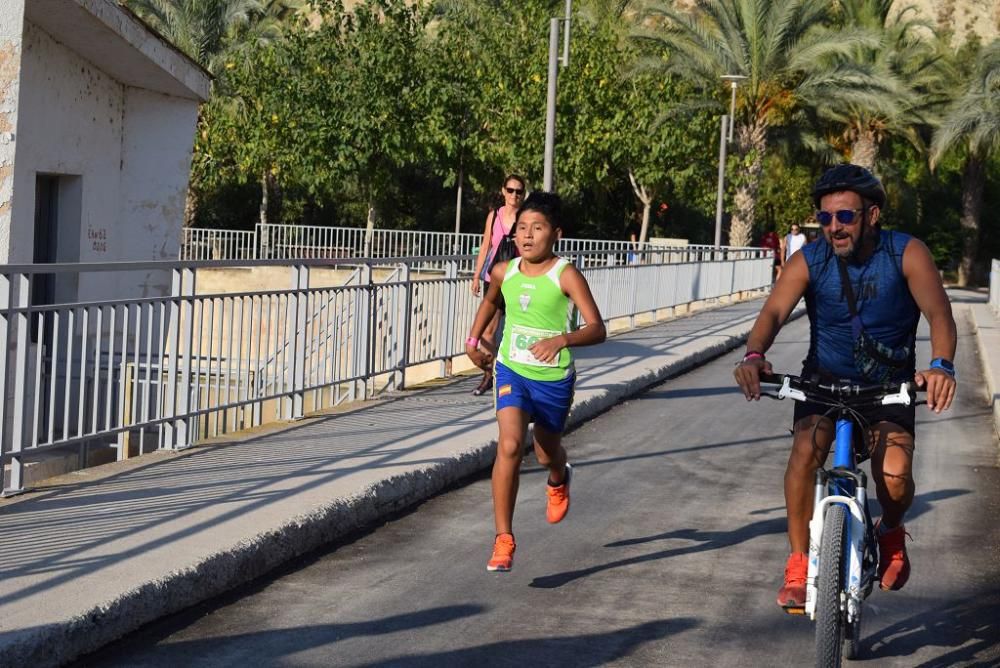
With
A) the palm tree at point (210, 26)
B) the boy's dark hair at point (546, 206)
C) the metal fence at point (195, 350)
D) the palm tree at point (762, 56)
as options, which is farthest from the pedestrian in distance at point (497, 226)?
the palm tree at point (210, 26)

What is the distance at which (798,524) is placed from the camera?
17.0 feet

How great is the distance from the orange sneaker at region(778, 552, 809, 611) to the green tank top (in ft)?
5.26

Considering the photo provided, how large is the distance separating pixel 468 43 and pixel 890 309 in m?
42.7

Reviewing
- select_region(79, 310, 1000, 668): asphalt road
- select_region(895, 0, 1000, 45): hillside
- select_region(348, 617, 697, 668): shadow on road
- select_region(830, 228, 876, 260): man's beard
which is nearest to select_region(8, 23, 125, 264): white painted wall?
select_region(79, 310, 1000, 668): asphalt road

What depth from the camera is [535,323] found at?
6387 mm

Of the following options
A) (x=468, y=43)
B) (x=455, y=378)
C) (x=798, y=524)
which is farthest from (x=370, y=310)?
(x=468, y=43)

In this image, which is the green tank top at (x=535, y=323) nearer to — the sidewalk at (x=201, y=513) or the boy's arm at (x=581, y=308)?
the boy's arm at (x=581, y=308)

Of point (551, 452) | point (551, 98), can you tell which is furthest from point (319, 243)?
point (551, 452)

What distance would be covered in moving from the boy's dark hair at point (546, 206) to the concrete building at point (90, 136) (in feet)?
24.1

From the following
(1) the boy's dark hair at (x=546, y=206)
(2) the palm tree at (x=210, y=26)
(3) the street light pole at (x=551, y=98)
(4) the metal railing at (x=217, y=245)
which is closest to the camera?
(1) the boy's dark hair at (x=546, y=206)

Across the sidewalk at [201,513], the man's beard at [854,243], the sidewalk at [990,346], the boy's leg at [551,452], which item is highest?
the man's beard at [854,243]

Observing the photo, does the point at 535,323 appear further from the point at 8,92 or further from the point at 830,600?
the point at 8,92

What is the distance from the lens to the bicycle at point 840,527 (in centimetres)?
463

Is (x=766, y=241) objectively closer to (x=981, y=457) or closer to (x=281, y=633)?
(x=981, y=457)
